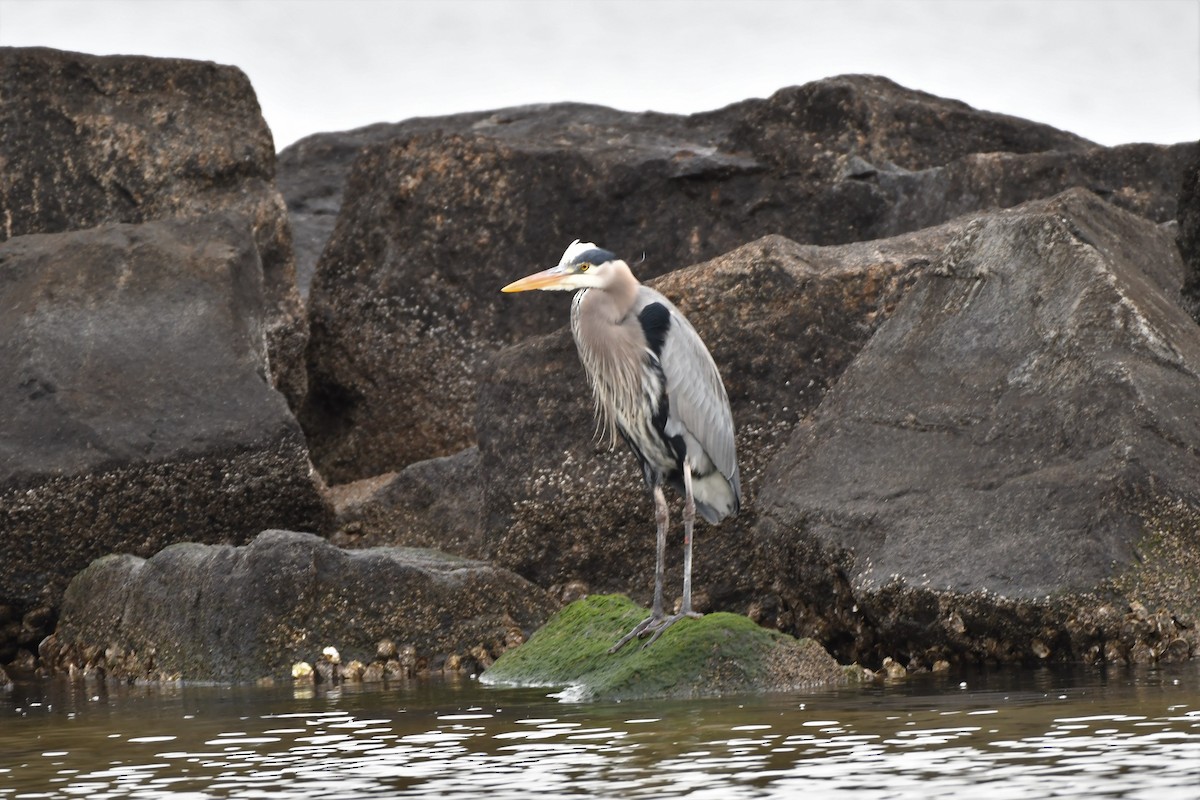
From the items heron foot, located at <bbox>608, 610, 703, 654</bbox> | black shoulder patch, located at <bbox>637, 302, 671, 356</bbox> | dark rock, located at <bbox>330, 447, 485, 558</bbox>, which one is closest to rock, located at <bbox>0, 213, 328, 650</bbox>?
dark rock, located at <bbox>330, 447, 485, 558</bbox>

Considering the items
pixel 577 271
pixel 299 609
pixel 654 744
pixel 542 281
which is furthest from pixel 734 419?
pixel 654 744

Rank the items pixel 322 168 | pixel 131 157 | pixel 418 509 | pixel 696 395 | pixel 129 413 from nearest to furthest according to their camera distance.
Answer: pixel 696 395
pixel 129 413
pixel 418 509
pixel 131 157
pixel 322 168

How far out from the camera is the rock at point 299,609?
9.29 meters

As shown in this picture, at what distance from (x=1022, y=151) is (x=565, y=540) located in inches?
317

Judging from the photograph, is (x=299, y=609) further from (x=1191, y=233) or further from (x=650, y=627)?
(x=1191, y=233)

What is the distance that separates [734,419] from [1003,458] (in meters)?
1.97

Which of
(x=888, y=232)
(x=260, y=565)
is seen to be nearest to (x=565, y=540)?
(x=260, y=565)

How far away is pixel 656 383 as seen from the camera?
8766mm

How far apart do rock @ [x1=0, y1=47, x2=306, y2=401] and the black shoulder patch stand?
4.96m

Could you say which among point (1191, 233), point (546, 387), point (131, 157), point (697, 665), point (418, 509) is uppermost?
point (131, 157)

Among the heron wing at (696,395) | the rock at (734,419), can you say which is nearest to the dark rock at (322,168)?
the rock at (734,419)

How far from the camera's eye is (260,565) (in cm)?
930

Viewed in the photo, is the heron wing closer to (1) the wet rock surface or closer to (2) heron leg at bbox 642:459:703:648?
(2) heron leg at bbox 642:459:703:648

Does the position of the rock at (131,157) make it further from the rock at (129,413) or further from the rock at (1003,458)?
the rock at (1003,458)
